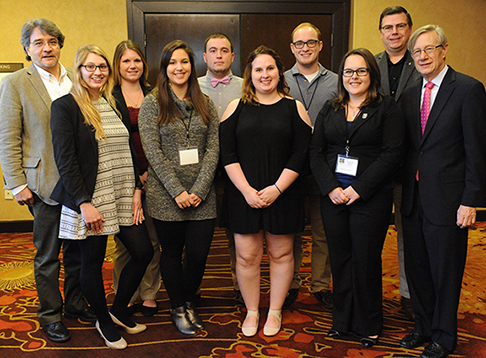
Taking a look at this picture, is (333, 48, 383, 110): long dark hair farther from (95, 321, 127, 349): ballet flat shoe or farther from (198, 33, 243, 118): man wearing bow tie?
(95, 321, 127, 349): ballet flat shoe

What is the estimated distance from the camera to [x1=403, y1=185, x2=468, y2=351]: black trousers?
2189 millimetres

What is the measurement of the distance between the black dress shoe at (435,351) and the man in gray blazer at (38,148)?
2.07m

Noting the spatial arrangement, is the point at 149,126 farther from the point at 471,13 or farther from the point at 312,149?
the point at 471,13

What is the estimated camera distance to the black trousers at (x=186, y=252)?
98.5 inches

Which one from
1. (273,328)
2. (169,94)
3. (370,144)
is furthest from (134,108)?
(273,328)

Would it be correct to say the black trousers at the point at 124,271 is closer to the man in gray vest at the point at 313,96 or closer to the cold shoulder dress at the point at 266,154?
the cold shoulder dress at the point at 266,154

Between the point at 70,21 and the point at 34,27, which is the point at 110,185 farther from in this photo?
the point at 70,21

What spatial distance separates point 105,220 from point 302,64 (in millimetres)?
1684

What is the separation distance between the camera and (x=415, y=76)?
2658 mm

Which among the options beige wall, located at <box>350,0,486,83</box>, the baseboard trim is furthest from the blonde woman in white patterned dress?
beige wall, located at <box>350,0,486,83</box>

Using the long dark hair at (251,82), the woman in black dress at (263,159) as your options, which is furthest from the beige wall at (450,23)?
the woman in black dress at (263,159)

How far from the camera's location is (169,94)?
245cm

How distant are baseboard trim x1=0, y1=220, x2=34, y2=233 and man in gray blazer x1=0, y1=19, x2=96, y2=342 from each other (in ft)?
8.81

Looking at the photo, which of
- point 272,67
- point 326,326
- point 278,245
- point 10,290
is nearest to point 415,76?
point 272,67
